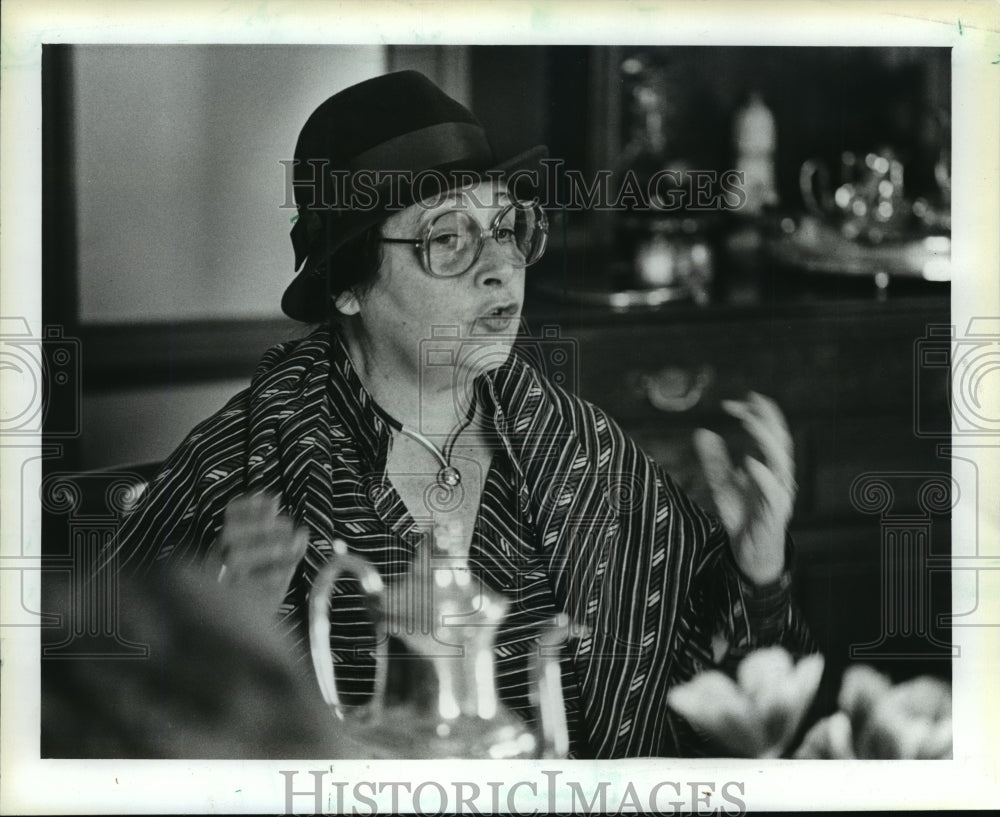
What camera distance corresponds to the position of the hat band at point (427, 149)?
2.42 meters

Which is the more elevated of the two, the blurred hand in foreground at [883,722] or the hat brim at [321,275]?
the hat brim at [321,275]

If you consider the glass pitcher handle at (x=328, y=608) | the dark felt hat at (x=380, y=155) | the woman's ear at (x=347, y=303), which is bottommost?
the glass pitcher handle at (x=328, y=608)

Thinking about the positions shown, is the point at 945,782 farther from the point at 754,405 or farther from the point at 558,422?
the point at 558,422

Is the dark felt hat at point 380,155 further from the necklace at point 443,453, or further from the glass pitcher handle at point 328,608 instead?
the glass pitcher handle at point 328,608

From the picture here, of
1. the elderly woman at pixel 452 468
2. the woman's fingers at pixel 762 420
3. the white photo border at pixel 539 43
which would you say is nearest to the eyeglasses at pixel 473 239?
the elderly woman at pixel 452 468

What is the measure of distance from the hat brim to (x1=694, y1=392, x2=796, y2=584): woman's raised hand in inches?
24.7

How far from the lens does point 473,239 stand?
2.44m

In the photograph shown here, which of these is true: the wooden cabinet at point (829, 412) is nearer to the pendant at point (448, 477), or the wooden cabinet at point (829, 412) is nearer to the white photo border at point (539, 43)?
the white photo border at point (539, 43)

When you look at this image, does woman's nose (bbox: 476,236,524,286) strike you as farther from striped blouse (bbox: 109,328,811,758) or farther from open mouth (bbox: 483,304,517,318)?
striped blouse (bbox: 109,328,811,758)

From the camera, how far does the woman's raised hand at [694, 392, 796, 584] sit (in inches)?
97.6

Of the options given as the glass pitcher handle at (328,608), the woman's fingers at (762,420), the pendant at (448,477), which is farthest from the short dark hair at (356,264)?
the woman's fingers at (762,420)

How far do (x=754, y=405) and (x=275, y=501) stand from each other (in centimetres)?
97

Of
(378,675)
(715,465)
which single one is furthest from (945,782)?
(378,675)

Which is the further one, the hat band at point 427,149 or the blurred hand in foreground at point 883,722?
the blurred hand in foreground at point 883,722
